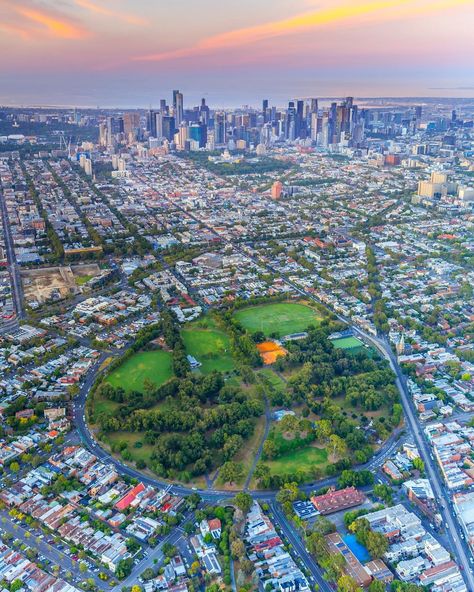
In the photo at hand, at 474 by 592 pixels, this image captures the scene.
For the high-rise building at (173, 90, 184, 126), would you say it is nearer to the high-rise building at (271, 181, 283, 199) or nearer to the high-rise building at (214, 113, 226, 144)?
the high-rise building at (214, 113, 226, 144)

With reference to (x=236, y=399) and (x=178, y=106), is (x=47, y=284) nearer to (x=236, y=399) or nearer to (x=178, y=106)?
(x=236, y=399)

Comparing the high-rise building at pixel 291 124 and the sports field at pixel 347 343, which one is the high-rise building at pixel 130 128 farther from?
the sports field at pixel 347 343

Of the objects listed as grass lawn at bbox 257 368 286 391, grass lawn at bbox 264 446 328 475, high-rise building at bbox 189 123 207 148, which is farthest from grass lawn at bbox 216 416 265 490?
high-rise building at bbox 189 123 207 148

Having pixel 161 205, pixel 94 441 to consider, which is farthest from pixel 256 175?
pixel 94 441

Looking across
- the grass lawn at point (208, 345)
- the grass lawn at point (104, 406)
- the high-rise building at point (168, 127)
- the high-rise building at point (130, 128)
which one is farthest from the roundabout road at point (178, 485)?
the high-rise building at point (168, 127)

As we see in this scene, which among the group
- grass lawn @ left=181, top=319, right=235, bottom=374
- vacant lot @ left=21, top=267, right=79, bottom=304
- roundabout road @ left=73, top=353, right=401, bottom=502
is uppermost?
vacant lot @ left=21, top=267, right=79, bottom=304

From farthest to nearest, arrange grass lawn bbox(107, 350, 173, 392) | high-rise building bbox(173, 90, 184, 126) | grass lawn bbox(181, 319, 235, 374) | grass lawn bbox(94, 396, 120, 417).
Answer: high-rise building bbox(173, 90, 184, 126), grass lawn bbox(181, 319, 235, 374), grass lawn bbox(107, 350, 173, 392), grass lawn bbox(94, 396, 120, 417)
